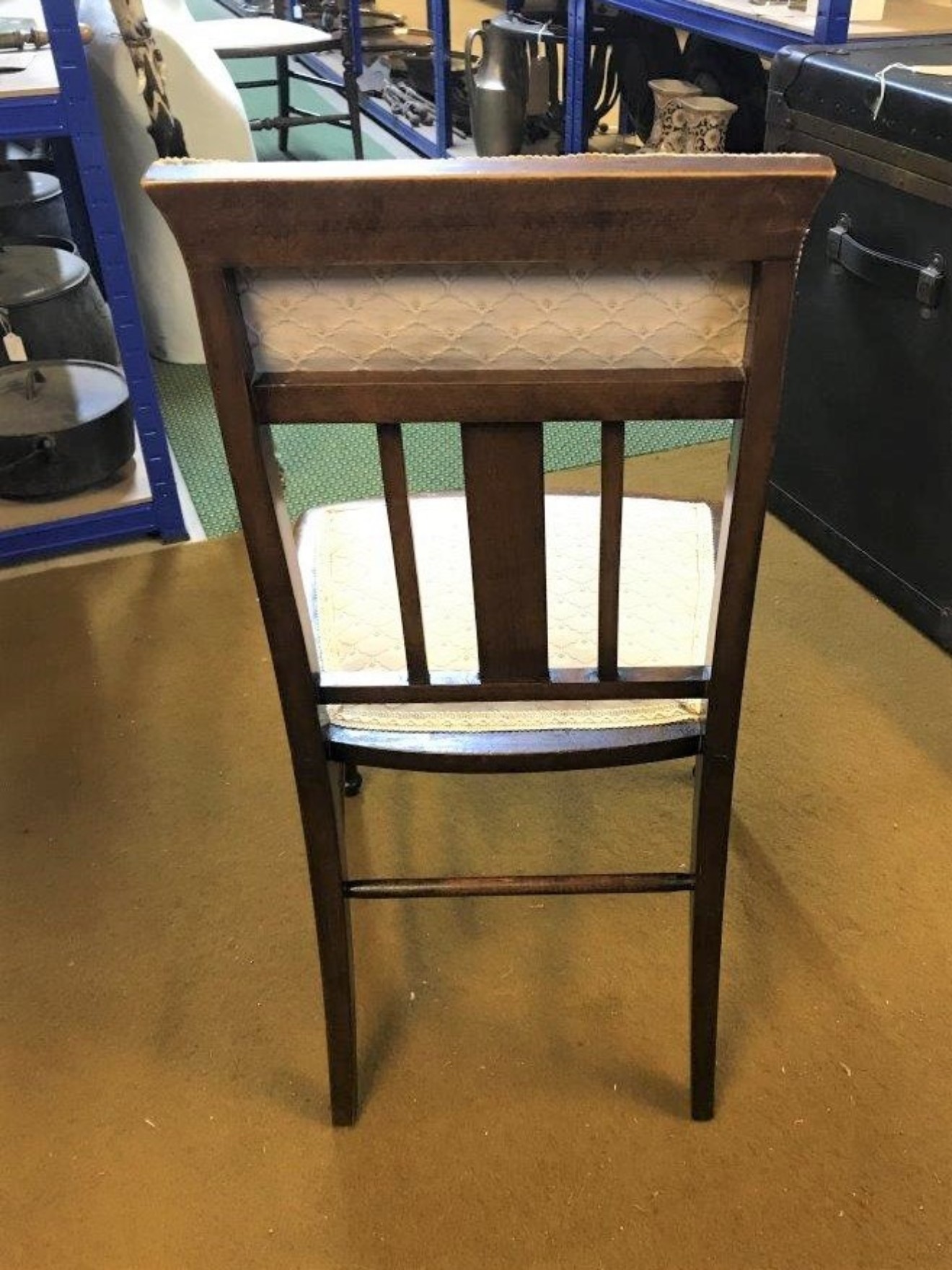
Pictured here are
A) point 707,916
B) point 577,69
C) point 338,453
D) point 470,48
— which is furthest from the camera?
point 470,48

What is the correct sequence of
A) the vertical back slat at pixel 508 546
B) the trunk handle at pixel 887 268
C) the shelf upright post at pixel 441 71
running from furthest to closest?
the shelf upright post at pixel 441 71, the trunk handle at pixel 887 268, the vertical back slat at pixel 508 546

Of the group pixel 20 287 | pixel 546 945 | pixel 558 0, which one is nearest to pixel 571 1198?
pixel 546 945

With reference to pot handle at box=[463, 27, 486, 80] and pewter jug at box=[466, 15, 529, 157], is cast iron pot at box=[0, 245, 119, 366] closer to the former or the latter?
pewter jug at box=[466, 15, 529, 157]

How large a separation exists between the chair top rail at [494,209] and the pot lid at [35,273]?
5.27 feet

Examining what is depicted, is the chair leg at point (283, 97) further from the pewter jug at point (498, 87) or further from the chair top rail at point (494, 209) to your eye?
the chair top rail at point (494, 209)

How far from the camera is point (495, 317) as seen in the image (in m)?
0.68

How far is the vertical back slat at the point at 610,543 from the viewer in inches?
29.4

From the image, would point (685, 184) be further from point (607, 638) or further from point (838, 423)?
point (838, 423)

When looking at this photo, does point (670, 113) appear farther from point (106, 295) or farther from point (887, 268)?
point (106, 295)

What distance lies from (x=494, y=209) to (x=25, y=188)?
2.24m

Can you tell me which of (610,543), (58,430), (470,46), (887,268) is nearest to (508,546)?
(610,543)

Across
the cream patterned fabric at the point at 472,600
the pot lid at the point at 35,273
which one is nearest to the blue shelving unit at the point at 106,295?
the pot lid at the point at 35,273

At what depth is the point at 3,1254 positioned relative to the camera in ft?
3.40

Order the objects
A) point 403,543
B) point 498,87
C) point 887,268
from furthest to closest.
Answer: point 498,87 < point 887,268 < point 403,543
